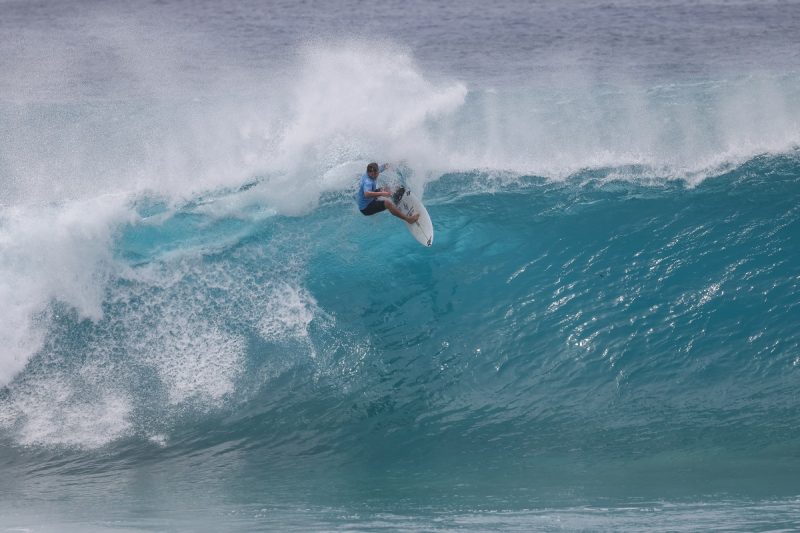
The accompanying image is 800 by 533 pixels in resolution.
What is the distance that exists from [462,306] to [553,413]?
2097mm

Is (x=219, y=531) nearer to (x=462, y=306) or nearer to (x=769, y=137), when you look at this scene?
(x=462, y=306)

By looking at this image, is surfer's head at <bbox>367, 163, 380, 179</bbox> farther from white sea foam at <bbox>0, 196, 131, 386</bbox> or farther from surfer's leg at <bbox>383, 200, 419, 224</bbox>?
white sea foam at <bbox>0, 196, 131, 386</bbox>

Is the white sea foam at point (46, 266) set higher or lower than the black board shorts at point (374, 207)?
lower

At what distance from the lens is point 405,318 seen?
11188mm

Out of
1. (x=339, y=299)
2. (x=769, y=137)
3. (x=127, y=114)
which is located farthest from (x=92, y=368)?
(x=769, y=137)

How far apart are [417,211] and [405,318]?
1.51 meters

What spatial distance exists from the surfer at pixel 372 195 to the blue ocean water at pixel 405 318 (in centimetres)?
100

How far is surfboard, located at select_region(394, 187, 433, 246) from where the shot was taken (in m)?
11.6

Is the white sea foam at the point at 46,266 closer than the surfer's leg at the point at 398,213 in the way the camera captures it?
Yes

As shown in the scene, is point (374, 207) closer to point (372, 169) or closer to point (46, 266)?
point (372, 169)

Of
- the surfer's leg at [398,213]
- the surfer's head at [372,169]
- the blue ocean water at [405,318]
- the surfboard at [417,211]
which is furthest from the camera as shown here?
the surfboard at [417,211]

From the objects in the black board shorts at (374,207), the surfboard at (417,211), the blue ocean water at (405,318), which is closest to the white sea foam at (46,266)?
the blue ocean water at (405,318)

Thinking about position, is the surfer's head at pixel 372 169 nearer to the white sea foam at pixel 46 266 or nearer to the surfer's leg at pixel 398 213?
the surfer's leg at pixel 398 213

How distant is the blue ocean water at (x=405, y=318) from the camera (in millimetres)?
8820
